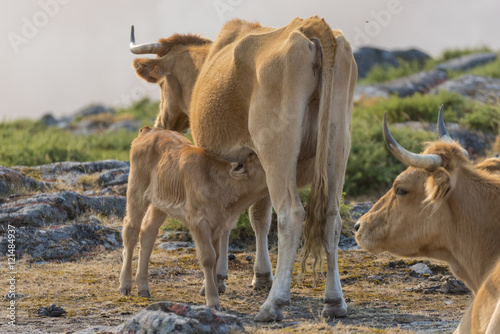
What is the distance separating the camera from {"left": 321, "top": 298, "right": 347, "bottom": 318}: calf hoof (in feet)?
22.2

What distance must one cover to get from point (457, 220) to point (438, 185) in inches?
16.1

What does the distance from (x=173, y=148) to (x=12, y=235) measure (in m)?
2.96

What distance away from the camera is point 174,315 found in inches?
201

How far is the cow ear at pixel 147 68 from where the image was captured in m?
9.48

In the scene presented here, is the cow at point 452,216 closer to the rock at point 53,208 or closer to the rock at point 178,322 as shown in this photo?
the rock at point 178,322

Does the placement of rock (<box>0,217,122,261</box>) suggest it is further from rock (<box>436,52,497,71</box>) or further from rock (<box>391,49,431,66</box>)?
rock (<box>391,49,431,66</box>)

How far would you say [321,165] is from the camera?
6688mm

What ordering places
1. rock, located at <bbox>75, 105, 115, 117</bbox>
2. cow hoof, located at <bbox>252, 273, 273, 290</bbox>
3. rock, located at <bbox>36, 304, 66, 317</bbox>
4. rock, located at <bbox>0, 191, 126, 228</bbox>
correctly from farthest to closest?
1. rock, located at <bbox>75, 105, 115, 117</bbox>
2. rock, located at <bbox>0, 191, 126, 228</bbox>
3. cow hoof, located at <bbox>252, 273, 273, 290</bbox>
4. rock, located at <bbox>36, 304, 66, 317</bbox>

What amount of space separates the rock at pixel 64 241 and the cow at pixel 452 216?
5061 mm

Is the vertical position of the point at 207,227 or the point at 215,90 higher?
the point at 215,90

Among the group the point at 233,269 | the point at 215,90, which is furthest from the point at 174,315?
the point at 233,269

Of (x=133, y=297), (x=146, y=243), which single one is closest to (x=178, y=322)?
(x=133, y=297)

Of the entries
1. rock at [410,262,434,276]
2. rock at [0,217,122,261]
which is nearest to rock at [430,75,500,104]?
rock at [410,262,434,276]

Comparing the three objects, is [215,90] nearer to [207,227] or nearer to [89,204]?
[207,227]
